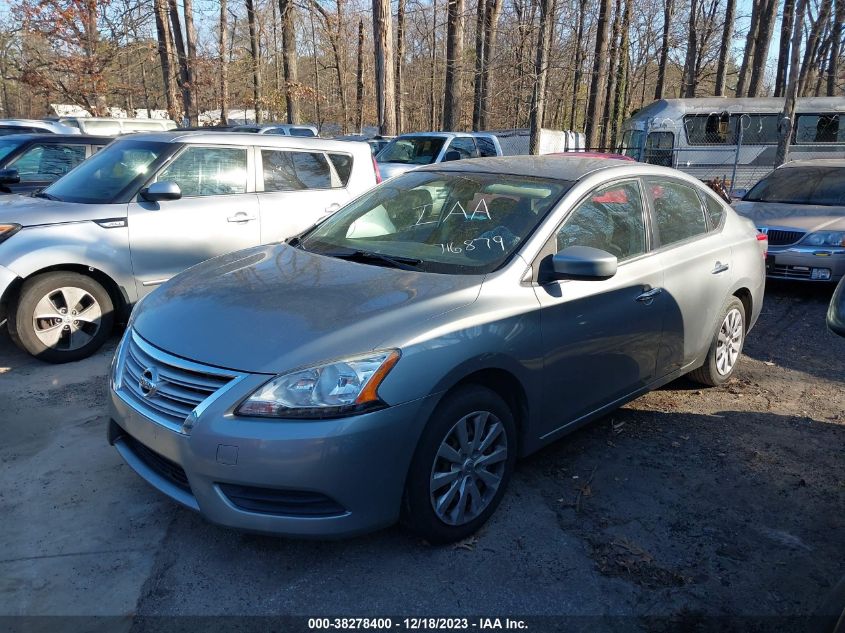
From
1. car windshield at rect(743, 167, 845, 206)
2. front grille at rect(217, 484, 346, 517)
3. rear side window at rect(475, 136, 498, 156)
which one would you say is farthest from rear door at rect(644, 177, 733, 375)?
rear side window at rect(475, 136, 498, 156)

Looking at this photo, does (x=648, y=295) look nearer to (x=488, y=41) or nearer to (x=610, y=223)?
(x=610, y=223)

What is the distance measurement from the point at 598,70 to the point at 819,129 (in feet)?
23.1

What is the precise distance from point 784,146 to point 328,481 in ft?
46.2

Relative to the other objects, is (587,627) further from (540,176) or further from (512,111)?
(512,111)

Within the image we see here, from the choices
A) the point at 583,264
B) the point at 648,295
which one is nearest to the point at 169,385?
the point at 583,264

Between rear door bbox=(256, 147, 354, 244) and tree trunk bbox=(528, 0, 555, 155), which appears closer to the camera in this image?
rear door bbox=(256, 147, 354, 244)

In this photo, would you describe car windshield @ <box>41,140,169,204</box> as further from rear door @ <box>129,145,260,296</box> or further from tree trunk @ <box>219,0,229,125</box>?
tree trunk @ <box>219,0,229,125</box>

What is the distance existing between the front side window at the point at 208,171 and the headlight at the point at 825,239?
20.7 ft

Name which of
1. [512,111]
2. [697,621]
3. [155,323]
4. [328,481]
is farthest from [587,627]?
[512,111]

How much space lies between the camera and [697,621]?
106 inches

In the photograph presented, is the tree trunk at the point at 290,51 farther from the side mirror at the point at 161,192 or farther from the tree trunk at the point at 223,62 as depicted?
the side mirror at the point at 161,192

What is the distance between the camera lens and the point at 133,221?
555cm

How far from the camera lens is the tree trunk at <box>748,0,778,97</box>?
25594 millimetres

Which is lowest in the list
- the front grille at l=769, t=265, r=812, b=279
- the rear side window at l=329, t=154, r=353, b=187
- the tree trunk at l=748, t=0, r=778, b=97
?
the front grille at l=769, t=265, r=812, b=279
